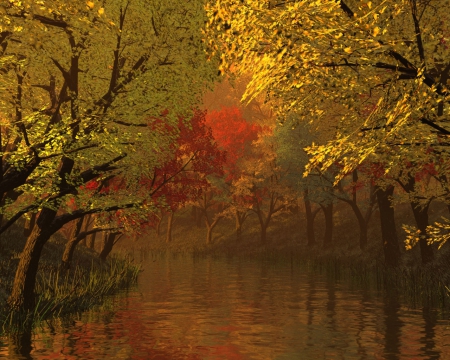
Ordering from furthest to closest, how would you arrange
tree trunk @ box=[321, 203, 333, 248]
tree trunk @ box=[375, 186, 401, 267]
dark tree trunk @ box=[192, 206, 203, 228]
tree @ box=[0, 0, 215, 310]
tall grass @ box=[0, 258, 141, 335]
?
dark tree trunk @ box=[192, 206, 203, 228]
tree trunk @ box=[321, 203, 333, 248]
tree trunk @ box=[375, 186, 401, 267]
tall grass @ box=[0, 258, 141, 335]
tree @ box=[0, 0, 215, 310]

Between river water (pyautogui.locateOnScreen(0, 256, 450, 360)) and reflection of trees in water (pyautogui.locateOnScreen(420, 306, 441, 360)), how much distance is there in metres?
0.02

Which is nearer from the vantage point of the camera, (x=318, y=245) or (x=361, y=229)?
(x=361, y=229)

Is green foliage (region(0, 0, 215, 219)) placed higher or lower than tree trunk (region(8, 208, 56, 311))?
higher

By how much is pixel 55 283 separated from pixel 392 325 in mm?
11441

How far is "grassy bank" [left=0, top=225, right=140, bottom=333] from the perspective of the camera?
752 inches

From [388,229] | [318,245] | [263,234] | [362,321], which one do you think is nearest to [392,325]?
[362,321]

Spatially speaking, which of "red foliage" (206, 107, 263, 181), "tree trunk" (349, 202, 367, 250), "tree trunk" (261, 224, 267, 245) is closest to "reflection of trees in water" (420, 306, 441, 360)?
"tree trunk" (349, 202, 367, 250)

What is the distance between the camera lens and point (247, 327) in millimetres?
19453

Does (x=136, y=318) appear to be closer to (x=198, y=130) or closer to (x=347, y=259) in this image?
(x=198, y=130)

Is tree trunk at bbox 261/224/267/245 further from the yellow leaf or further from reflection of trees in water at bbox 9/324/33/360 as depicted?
the yellow leaf

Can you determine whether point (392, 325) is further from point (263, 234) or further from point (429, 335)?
point (263, 234)

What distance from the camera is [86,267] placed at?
32.1m

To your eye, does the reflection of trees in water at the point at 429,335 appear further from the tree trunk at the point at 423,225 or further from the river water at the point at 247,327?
the tree trunk at the point at 423,225

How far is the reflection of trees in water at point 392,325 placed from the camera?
1589 cm
